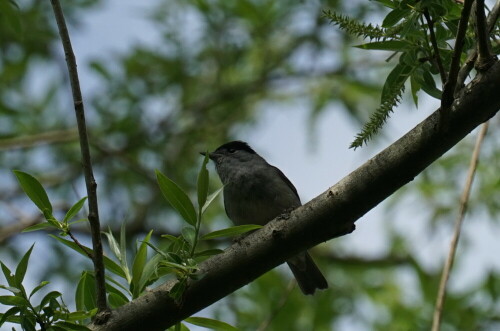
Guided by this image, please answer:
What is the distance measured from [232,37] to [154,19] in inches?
37.7

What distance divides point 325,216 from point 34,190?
3.81 feet

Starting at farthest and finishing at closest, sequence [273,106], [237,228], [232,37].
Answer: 1. [273,106]
2. [232,37]
3. [237,228]

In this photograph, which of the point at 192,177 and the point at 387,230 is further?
the point at 387,230

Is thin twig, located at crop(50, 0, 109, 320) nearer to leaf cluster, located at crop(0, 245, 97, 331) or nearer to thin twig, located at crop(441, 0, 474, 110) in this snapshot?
leaf cluster, located at crop(0, 245, 97, 331)

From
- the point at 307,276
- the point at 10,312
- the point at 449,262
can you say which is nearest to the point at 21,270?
the point at 10,312

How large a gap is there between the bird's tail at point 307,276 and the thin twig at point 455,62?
3.33m

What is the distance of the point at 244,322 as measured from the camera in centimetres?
643

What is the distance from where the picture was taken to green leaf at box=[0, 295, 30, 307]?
8.80 feet

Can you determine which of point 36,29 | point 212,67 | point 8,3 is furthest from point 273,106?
point 8,3

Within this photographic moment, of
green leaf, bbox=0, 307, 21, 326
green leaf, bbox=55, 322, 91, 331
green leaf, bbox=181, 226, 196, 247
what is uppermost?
green leaf, bbox=181, 226, 196, 247

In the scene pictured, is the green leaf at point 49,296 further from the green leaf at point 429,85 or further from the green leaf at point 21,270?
the green leaf at point 429,85

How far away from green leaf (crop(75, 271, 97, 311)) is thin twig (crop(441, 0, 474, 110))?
163 cm

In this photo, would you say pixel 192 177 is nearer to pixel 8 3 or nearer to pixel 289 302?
pixel 289 302

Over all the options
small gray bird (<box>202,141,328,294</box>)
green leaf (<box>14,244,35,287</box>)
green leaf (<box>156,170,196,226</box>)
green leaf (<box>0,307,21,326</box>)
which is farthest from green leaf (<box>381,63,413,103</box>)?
small gray bird (<box>202,141,328,294</box>)
